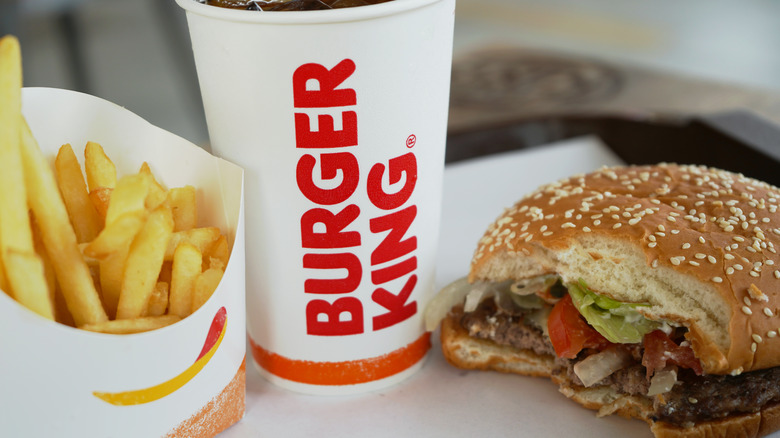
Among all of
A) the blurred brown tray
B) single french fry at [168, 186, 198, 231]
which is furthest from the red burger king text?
the blurred brown tray

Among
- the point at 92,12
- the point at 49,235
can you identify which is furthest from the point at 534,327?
the point at 92,12

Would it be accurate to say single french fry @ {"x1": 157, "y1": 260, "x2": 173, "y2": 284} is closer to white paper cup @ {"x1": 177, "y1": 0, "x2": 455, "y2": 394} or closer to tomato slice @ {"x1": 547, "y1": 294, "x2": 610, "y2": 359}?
white paper cup @ {"x1": 177, "y1": 0, "x2": 455, "y2": 394}

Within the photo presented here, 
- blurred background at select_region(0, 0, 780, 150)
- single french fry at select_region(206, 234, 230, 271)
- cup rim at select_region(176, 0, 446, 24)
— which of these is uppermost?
cup rim at select_region(176, 0, 446, 24)

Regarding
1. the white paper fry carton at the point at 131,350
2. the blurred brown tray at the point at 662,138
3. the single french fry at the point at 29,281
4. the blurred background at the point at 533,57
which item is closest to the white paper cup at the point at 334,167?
the white paper fry carton at the point at 131,350

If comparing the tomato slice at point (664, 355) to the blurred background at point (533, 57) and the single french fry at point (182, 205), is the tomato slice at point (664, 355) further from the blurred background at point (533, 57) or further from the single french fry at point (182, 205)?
the blurred background at point (533, 57)

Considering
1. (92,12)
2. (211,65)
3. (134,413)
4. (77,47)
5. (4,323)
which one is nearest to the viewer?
(4,323)

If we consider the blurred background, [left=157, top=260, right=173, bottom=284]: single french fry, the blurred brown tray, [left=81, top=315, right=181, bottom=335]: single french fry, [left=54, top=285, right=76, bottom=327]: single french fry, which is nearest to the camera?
[left=81, top=315, right=181, bottom=335]: single french fry

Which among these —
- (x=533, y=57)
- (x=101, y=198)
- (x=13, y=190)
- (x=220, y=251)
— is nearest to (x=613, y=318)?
(x=220, y=251)

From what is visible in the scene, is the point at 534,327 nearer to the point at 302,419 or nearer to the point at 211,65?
the point at 302,419
